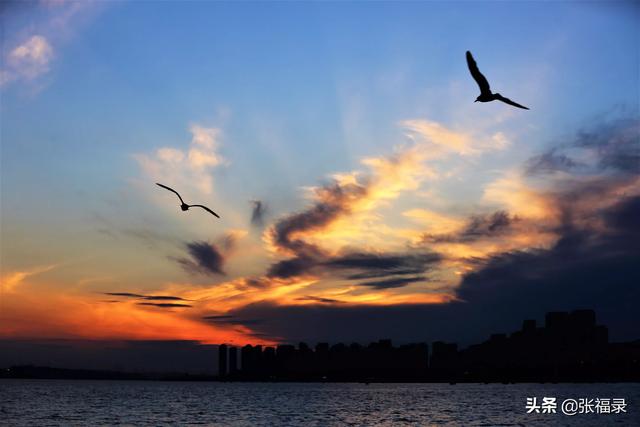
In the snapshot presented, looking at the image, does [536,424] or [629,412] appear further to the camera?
[629,412]

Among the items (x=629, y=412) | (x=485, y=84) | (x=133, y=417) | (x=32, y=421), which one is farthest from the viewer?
(x=629, y=412)

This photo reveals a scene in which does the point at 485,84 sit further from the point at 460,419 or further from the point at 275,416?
the point at 275,416

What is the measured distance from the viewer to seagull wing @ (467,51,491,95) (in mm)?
21812

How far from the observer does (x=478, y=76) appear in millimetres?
22609

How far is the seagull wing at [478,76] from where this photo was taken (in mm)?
21812

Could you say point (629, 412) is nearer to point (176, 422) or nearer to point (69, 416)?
point (176, 422)

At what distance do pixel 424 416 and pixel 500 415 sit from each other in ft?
37.1

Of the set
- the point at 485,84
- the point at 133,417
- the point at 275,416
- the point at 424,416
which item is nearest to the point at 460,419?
the point at 424,416

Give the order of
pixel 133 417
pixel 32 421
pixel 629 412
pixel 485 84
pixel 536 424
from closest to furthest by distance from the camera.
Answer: pixel 485 84 → pixel 536 424 → pixel 32 421 → pixel 133 417 → pixel 629 412

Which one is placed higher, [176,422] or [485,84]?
[485,84]

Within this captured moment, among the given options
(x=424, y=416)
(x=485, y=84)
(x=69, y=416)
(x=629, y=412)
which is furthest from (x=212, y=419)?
(x=485, y=84)

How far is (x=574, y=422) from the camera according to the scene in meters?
99.1

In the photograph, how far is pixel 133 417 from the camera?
11050cm

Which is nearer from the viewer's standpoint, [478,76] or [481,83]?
[478,76]
